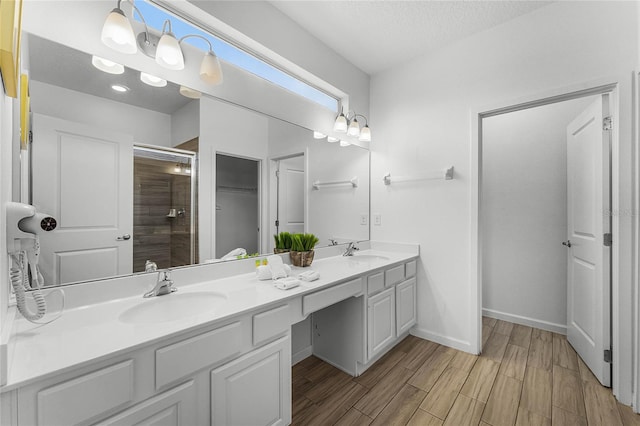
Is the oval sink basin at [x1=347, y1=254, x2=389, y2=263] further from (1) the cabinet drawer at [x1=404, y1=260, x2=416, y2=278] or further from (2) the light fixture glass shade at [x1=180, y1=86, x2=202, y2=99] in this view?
(2) the light fixture glass shade at [x1=180, y1=86, x2=202, y2=99]

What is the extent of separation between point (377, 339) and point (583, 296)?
1.63 meters

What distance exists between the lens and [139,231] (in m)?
1.37

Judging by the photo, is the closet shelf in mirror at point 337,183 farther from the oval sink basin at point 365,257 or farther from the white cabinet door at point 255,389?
the white cabinet door at point 255,389

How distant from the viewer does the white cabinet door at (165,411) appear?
844 millimetres

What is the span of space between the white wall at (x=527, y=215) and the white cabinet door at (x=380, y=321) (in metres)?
1.53

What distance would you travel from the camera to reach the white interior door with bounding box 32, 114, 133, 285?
113 cm

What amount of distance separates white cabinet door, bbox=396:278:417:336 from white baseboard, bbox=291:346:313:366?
75 centimetres

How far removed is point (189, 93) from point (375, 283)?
172 centimetres

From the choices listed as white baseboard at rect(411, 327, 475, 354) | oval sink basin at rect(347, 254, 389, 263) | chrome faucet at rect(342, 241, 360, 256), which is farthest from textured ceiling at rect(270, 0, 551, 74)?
white baseboard at rect(411, 327, 475, 354)

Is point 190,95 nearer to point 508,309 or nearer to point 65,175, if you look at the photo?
point 65,175

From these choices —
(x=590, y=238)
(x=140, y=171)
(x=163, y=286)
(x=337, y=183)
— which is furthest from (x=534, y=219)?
(x=140, y=171)

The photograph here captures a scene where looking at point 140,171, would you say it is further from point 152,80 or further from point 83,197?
point 152,80

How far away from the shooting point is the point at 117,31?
1159 mm

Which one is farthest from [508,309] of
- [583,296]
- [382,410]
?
[382,410]
